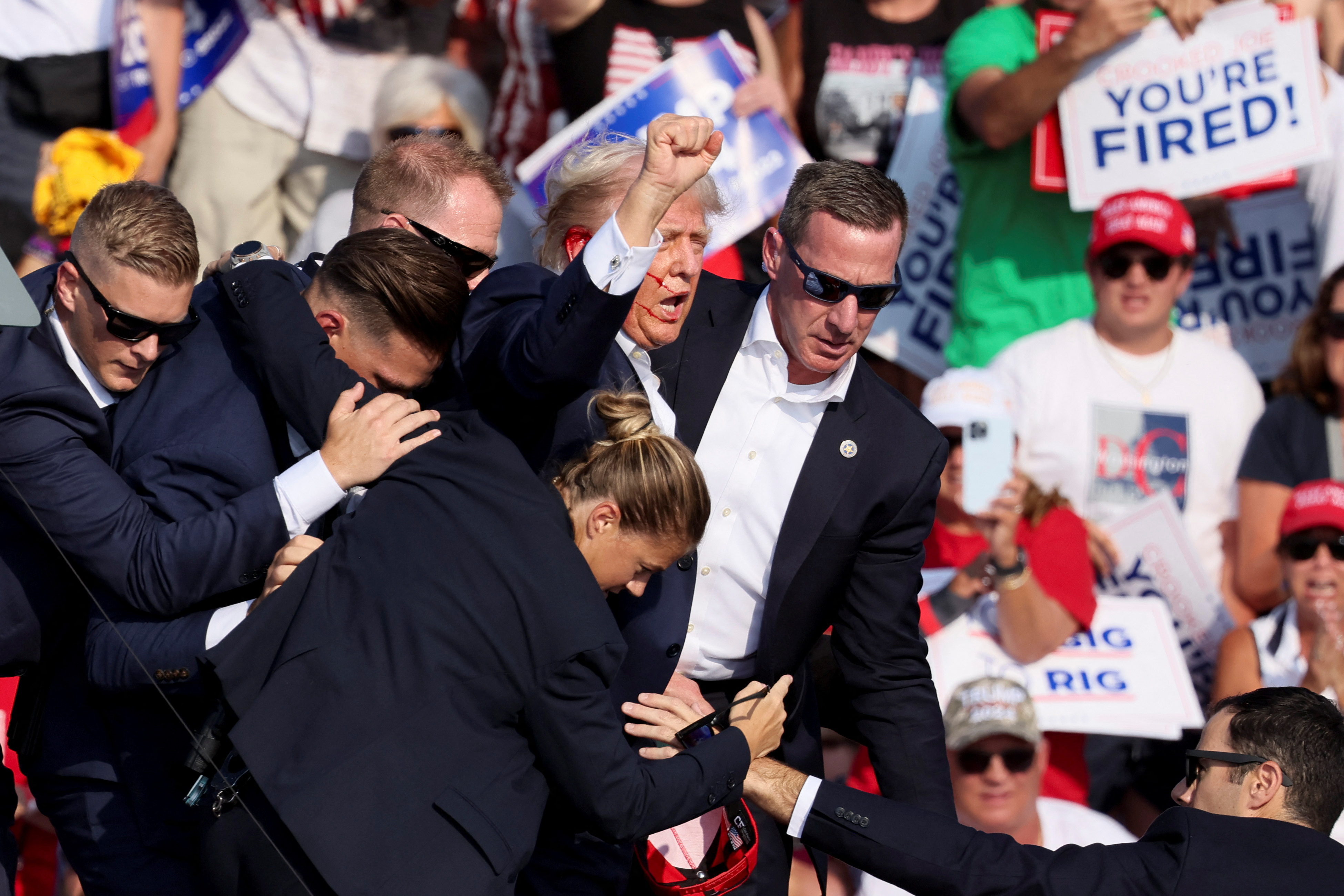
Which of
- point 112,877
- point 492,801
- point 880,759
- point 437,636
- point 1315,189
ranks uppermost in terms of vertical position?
point 437,636

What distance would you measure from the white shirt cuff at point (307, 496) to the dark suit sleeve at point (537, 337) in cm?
35

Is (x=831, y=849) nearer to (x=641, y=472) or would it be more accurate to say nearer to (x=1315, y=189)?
(x=641, y=472)

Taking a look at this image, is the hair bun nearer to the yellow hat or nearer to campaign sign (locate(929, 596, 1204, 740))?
campaign sign (locate(929, 596, 1204, 740))

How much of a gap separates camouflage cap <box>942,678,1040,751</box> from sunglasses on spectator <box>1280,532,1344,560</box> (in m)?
1.16

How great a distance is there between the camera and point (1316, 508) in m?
5.16

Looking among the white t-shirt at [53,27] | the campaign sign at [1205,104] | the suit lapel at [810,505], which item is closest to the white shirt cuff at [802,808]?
the suit lapel at [810,505]

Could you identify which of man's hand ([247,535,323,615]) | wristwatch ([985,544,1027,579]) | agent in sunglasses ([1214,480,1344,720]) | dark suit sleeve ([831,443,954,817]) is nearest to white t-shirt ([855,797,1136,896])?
agent in sunglasses ([1214,480,1344,720])

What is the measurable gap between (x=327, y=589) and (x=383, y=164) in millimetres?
→ 1460

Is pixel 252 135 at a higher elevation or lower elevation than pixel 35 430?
lower

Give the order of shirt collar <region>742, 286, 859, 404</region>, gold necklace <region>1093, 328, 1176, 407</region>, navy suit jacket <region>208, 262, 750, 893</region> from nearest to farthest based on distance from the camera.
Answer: navy suit jacket <region>208, 262, 750, 893</region> → shirt collar <region>742, 286, 859, 404</region> → gold necklace <region>1093, 328, 1176, 407</region>

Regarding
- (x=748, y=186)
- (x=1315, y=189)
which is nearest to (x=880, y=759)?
(x=748, y=186)

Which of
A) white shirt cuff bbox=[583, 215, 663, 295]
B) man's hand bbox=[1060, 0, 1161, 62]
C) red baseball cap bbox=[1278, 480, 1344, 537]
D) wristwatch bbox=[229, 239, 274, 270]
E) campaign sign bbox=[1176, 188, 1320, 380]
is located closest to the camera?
white shirt cuff bbox=[583, 215, 663, 295]

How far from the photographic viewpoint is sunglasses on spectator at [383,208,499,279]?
3564mm

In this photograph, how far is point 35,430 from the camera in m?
2.87
